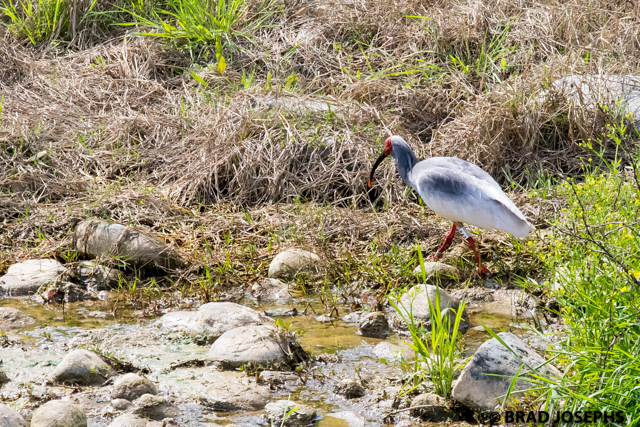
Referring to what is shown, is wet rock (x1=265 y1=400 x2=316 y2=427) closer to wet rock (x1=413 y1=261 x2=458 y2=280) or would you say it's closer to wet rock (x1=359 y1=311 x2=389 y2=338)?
wet rock (x1=359 y1=311 x2=389 y2=338)

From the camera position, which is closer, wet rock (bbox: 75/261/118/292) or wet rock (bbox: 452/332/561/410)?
wet rock (bbox: 452/332/561/410)

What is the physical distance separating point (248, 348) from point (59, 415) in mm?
1037

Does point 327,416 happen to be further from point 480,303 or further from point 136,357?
point 480,303

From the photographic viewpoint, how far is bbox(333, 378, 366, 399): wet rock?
3510 millimetres

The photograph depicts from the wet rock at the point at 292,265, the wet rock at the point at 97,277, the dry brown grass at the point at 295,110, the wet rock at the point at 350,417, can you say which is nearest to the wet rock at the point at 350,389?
the wet rock at the point at 350,417

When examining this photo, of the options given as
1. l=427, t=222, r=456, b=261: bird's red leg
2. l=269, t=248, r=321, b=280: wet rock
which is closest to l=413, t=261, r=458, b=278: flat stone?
l=427, t=222, r=456, b=261: bird's red leg

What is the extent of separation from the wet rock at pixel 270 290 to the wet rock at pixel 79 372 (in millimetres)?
1543

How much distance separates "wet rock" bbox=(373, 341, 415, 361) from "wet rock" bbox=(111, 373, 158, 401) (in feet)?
4.10

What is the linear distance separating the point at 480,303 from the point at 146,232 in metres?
2.45

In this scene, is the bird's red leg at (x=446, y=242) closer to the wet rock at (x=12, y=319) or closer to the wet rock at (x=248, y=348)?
the wet rock at (x=248, y=348)

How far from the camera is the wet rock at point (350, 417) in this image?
3.28 meters

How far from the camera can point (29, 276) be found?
506 centimetres

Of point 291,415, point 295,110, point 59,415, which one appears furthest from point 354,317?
point 295,110

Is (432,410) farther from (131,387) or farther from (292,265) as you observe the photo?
(292,265)
